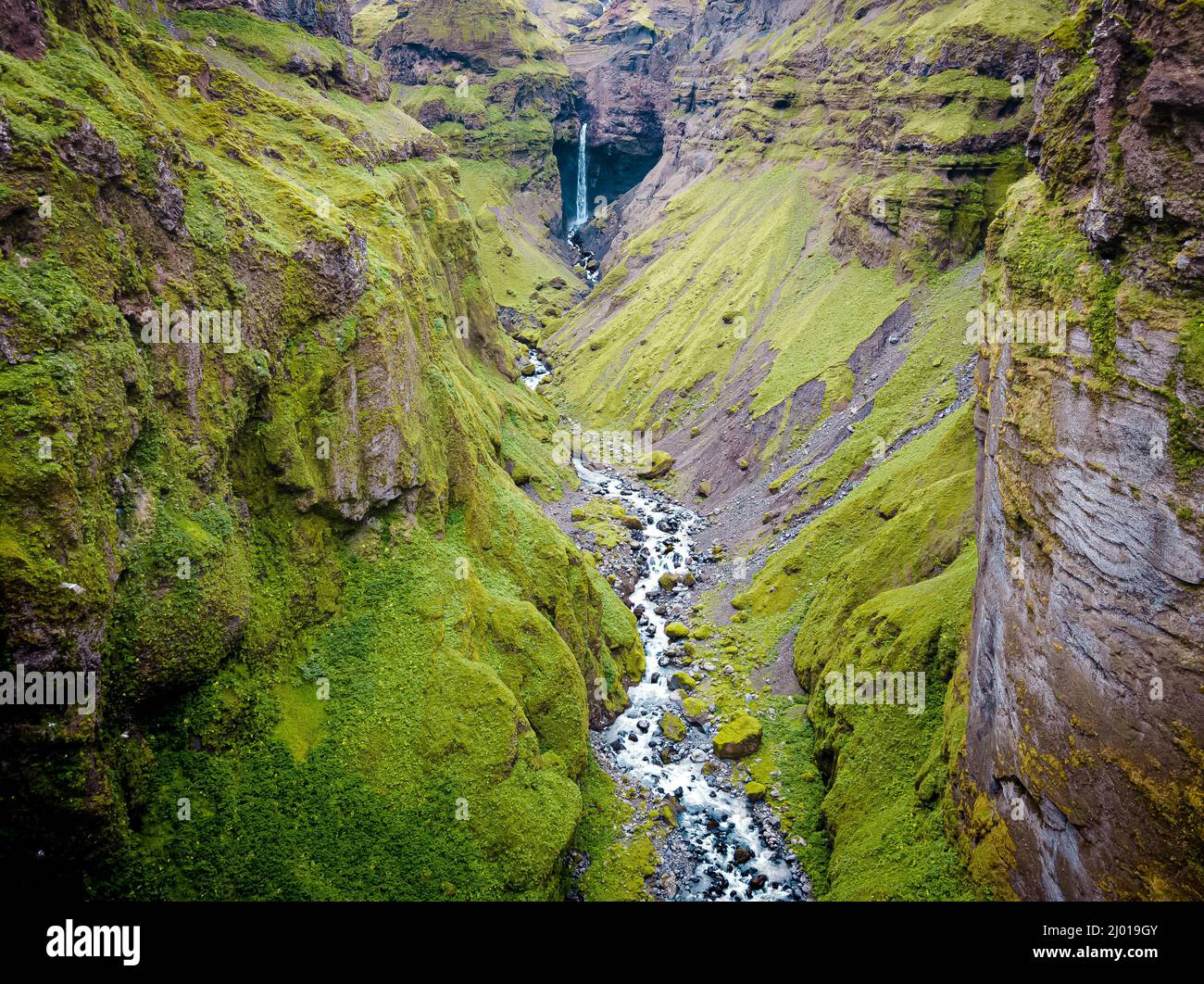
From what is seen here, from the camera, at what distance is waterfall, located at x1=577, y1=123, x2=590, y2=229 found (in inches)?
6225

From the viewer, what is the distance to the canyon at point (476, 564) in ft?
51.9

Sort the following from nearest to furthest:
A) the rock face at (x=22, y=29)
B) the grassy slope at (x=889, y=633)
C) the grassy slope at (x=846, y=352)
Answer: the rock face at (x=22, y=29) → the grassy slope at (x=889, y=633) → the grassy slope at (x=846, y=352)

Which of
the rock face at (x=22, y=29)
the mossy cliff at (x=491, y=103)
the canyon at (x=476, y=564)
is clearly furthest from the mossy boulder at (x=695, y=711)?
the mossy cliff at (x=491, y=103)

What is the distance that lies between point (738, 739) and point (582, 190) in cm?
15053

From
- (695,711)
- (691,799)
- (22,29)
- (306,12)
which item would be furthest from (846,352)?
(22,29)

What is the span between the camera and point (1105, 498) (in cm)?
1672

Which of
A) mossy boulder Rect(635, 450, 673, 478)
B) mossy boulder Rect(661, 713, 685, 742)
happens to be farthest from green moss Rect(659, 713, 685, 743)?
mossy boulder Rect(635, 450, 673, 478)

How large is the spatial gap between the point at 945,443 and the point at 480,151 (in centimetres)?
12405

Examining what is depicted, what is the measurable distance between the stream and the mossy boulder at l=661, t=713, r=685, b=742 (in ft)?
1.06

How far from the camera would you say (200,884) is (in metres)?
18.5

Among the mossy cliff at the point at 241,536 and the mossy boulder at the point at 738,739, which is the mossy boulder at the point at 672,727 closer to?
the mossy boulder at the point at 738,739

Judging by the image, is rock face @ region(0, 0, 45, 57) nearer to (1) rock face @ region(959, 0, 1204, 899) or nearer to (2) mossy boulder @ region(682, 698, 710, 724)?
(1) rock face @ region(959, 0, 1204, 899)

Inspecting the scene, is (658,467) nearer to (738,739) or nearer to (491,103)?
(738,739)

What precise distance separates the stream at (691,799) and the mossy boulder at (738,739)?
651 millimetres
